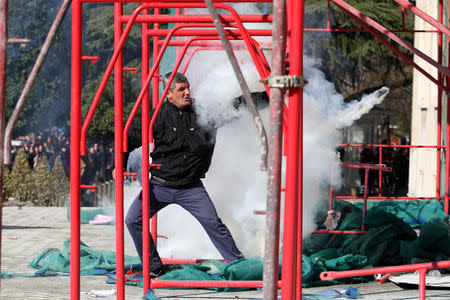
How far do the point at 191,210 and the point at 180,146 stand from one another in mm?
494

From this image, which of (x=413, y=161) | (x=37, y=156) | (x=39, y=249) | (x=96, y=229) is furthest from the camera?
(x=37, y=156)

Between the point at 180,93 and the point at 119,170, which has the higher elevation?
the point at 180,93

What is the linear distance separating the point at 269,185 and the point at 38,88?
26723mm

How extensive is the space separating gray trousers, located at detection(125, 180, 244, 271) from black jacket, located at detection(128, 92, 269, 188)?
7 cm

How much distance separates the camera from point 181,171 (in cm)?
587

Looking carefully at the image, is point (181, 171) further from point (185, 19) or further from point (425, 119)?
point (425, 119)

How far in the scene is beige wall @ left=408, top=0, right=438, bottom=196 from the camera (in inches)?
559

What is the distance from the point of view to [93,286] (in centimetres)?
598

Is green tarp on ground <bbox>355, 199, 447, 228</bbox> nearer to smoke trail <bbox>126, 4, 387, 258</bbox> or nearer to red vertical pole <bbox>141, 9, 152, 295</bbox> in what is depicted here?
smoke trail <bbox>126, 4, 387, 258</bbox>

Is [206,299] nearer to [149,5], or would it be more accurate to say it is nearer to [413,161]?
[149,5]

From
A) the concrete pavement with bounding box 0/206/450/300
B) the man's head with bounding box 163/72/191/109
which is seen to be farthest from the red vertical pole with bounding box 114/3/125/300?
the man's head with bounding box 163/72/191/109

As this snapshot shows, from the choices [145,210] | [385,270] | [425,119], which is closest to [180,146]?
[145,210]

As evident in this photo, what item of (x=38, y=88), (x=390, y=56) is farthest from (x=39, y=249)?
(x=38, y=88)

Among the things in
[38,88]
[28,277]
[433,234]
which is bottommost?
[28,277]
